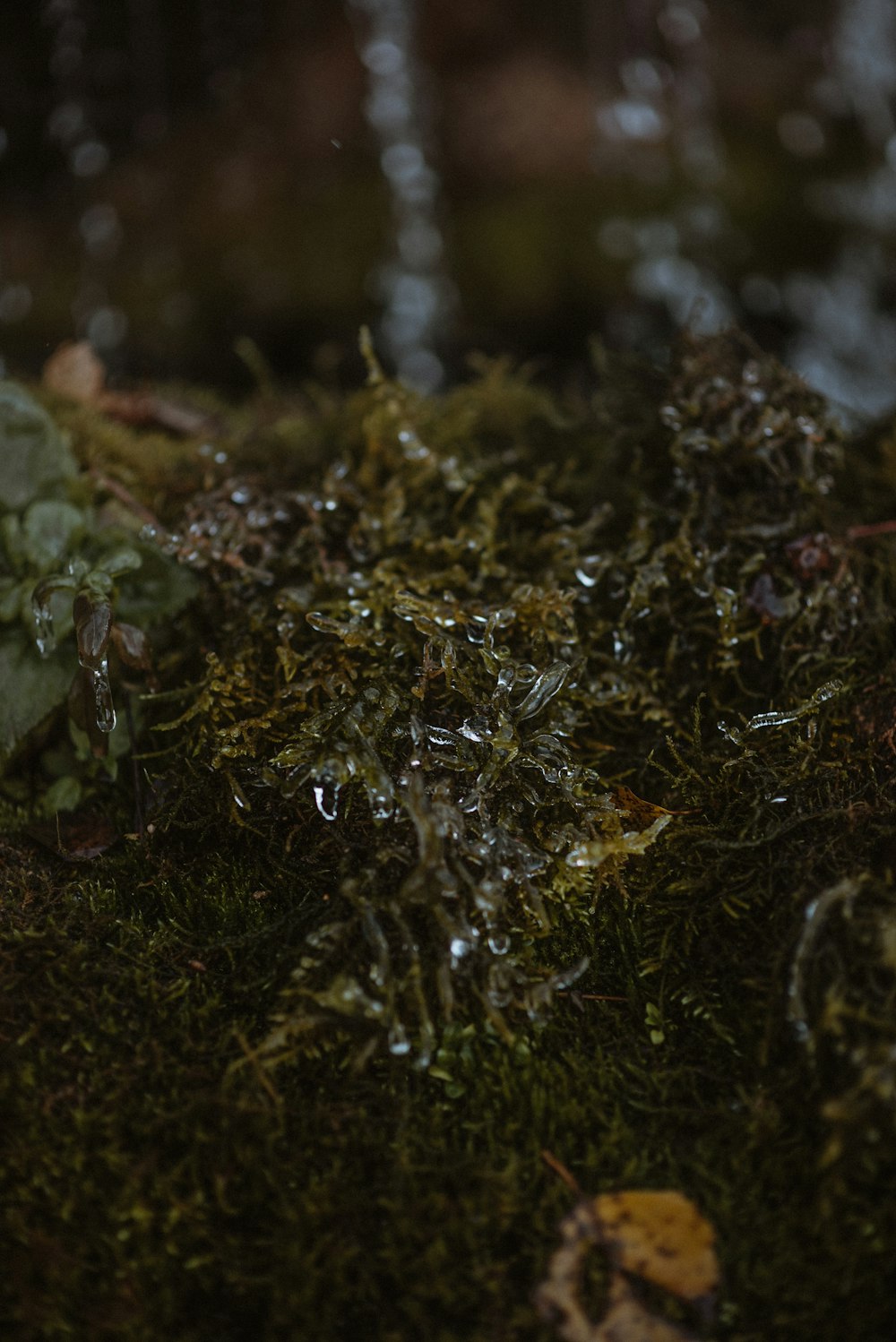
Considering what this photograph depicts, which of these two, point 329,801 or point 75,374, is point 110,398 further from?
point 329,801

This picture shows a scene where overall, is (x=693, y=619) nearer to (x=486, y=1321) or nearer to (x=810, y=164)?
(x=486, y=1321)

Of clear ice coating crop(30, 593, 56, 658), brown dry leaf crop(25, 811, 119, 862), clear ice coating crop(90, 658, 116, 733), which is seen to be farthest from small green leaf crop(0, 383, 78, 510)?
brown dry leaf crop(25, 811, 119, 862)

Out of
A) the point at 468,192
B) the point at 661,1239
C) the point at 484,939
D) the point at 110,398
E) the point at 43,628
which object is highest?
the point at 468,192

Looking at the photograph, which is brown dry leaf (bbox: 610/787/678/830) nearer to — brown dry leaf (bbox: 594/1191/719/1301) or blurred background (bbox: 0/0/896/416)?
brown dry leaf (bbox: 594/1191/719/1301)

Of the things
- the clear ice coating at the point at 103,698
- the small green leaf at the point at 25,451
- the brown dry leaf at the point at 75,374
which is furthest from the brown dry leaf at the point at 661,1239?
the brown dry leaf at the point at 75,374

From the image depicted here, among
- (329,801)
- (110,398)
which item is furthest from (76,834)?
(110,398)

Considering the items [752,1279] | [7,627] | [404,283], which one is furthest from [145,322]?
[752,1279]
